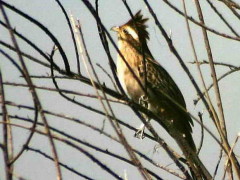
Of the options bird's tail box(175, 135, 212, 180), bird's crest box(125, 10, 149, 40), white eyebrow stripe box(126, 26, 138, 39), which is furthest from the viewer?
white eyebrow stripe box(126, 26, 138, 39)

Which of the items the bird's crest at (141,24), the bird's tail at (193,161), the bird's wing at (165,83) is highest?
the bird's crest at (141,24)

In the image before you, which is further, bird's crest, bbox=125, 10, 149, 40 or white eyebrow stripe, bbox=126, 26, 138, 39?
white eyebrow stripe, bbox=126, 26, 138, 39

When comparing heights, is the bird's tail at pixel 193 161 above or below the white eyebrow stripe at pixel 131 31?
below

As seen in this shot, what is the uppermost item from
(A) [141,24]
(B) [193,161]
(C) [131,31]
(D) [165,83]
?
(C) [131,31]

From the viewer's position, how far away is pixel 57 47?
9.90 ft

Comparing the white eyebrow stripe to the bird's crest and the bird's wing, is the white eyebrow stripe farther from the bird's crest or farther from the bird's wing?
the bird's wing

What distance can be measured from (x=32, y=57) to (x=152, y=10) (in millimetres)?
629

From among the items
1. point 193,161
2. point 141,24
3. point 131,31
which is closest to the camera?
point 193,161

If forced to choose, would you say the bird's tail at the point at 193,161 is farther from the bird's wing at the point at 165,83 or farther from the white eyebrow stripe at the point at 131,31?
the white eyebrow stripe at the point at 131,31

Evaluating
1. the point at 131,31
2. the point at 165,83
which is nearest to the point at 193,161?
the point at 165,83

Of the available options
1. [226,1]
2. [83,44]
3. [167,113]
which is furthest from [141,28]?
[83,44]

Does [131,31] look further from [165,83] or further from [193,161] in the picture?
[193,161]

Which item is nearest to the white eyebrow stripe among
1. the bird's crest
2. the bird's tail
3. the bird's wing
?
the bird's crest

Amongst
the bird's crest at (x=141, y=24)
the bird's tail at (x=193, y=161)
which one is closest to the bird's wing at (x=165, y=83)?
the bird's crest at (x=141, y=24)
